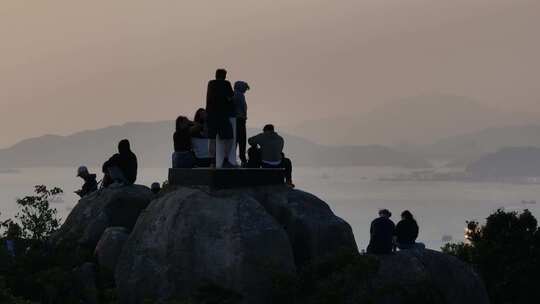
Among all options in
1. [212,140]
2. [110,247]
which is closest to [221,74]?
[212,140]

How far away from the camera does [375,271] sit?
995 inches

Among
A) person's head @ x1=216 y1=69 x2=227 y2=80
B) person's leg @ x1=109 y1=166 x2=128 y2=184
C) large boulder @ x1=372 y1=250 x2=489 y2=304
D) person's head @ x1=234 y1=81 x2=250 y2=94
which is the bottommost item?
large boulder @ x1=372 y1=250 x2=489 y2=304

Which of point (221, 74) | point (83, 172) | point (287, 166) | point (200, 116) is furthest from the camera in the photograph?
point (83, 172)

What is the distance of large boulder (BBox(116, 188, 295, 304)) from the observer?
2534cm

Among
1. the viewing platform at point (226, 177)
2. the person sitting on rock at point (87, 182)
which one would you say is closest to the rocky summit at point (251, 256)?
the viewing platform at point (226, 177)

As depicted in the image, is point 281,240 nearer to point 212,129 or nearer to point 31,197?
point 212,129

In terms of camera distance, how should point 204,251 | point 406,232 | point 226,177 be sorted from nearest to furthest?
point 204,251 → point 226,177 → point 406,232

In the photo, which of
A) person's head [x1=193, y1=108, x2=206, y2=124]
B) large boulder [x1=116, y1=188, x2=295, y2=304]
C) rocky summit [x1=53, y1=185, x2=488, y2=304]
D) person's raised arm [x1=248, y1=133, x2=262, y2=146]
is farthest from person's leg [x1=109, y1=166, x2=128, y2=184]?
person's raised arm [x1=248, y1=133, x2=262, y2=146]

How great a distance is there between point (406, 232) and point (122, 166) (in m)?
8.28

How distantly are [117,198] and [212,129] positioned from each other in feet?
13.9

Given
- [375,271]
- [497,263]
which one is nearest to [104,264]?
[375,271]

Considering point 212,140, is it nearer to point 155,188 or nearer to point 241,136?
point 241,136

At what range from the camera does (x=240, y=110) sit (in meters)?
28.2

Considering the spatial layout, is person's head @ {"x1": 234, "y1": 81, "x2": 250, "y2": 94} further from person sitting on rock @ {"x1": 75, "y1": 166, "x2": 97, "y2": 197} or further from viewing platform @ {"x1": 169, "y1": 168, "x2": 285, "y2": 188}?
person sitting on rock @ {"x1": 75, "y1": 166, "x2": 97, "y2": 197}
